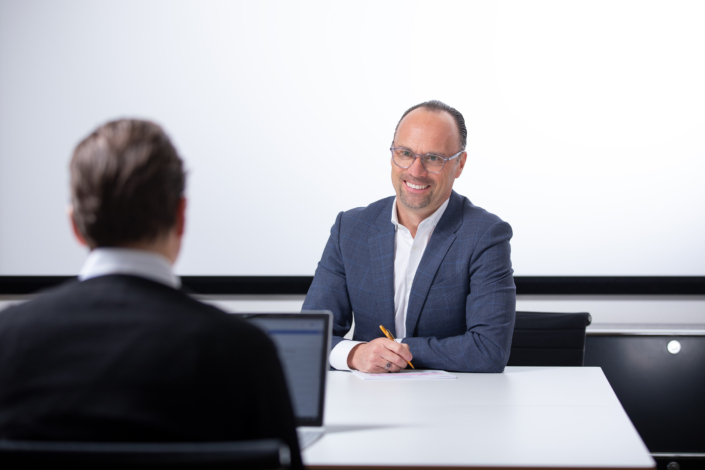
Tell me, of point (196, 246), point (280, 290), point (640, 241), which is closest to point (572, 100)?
point (640, 241)

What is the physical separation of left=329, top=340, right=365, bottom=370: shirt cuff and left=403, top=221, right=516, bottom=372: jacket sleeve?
176 millimetres

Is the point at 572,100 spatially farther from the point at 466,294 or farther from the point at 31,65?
the point at 31,65

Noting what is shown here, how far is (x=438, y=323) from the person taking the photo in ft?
6.91

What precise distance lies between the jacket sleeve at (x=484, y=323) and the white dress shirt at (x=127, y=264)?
1202 mm

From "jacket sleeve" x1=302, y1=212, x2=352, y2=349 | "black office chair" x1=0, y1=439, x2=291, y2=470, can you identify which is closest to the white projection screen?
"jacket sleeve" x1=302, y1=212, x2=352, y2=349

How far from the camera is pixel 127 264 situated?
83 centimetres

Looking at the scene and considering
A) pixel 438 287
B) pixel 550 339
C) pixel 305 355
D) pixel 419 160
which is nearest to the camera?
pixel 305 355

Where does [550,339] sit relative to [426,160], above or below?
below

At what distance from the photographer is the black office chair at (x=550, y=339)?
231 centimetres

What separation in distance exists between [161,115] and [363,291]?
1610 mm

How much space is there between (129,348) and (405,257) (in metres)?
1.56

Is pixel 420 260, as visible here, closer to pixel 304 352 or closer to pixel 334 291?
pixel 334 291

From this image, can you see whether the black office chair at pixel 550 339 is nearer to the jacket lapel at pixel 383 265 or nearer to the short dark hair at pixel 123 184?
the jacket lapel at pixel 383 265

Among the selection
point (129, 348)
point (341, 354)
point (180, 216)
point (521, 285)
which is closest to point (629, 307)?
point (521, 285)
